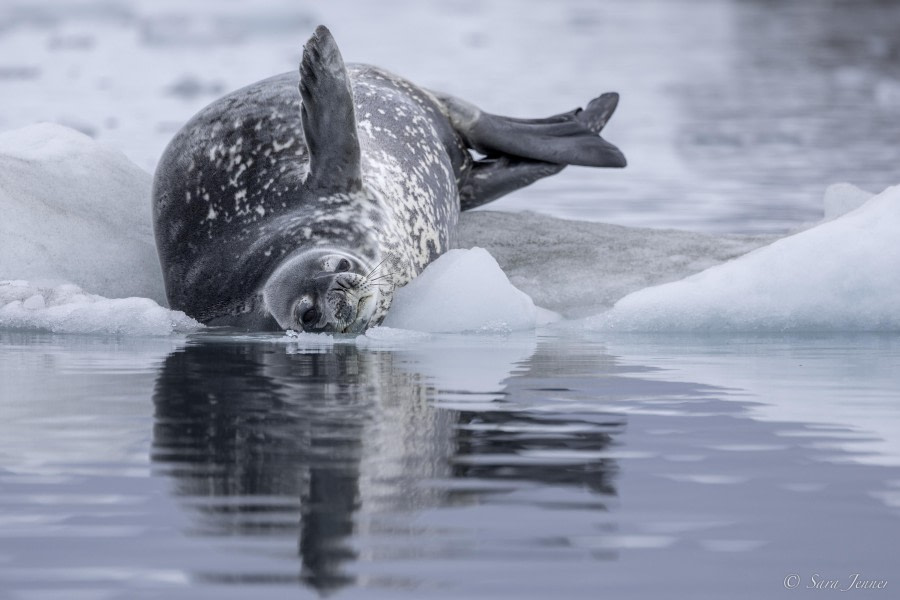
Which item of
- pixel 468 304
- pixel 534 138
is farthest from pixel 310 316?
pixel 534 138

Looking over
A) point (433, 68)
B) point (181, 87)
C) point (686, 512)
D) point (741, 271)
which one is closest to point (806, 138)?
point (181, 87)

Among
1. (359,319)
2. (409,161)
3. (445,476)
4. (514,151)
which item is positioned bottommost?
(445,476)

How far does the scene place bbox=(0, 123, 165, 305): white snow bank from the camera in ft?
19.3

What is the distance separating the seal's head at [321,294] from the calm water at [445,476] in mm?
465

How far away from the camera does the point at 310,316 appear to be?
16.3 ft

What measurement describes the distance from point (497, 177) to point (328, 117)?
5.80ft

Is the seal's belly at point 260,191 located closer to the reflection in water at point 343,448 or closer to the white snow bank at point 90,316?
the white snow bank at point 90,316

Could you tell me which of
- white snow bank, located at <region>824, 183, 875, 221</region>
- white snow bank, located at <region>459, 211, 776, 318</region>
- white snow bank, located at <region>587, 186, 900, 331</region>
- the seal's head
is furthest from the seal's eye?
white snow bank, located at <region>824, 183, 875, 221</region>

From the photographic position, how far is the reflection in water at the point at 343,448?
2586 millimetres

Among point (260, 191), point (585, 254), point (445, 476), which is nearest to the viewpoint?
point (445, 476)

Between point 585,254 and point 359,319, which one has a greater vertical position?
point 585,254

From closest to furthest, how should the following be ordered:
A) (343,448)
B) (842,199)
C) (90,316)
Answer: (343,448), (90,316), (842,199)

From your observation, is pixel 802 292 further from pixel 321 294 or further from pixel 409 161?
pixel 409 161

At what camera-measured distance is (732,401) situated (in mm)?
3742
